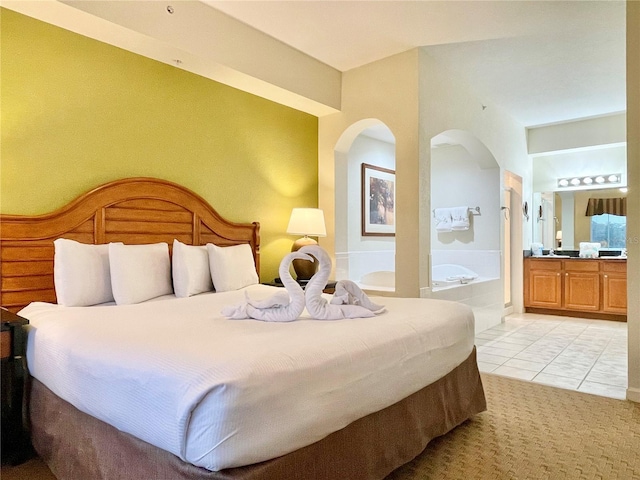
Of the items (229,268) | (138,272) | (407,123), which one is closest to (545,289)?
(407,123)

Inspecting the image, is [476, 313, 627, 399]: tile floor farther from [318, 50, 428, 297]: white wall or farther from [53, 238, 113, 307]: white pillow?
[53, 238, 113, 307]: white pillow

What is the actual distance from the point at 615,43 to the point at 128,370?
449 centimetres

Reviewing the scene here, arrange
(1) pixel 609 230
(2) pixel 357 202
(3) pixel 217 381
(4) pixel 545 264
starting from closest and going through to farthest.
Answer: (3) pixel 217 381, (2) pixel 357 202, (4) pixel 545 264, (1) pixel 609 230

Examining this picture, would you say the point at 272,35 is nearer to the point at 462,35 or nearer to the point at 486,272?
the point at 462,35

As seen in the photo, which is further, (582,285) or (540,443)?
(582,285)

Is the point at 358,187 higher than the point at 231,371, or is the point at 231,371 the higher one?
the point at 358,187

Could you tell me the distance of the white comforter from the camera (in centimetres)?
120

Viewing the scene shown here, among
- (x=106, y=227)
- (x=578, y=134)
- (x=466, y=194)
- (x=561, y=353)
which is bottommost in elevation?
(x=561, y=353)

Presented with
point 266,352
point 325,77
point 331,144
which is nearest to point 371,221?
point 331,144

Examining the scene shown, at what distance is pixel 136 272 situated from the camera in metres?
2.67

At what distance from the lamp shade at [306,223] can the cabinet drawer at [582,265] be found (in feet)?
13.2

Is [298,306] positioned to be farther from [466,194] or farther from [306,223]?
[466,194]

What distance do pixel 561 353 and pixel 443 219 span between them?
7.79 ft

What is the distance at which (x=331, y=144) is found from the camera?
177 inches
